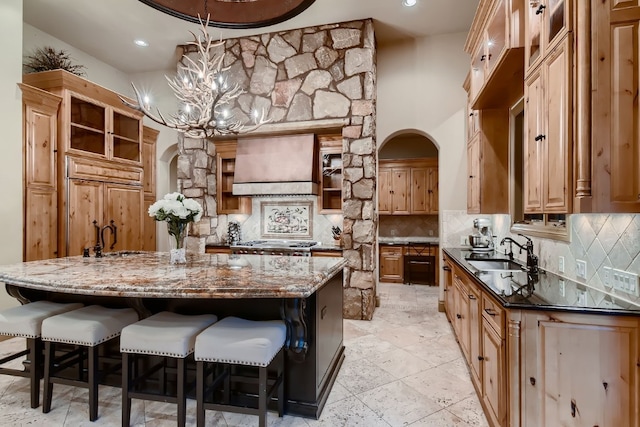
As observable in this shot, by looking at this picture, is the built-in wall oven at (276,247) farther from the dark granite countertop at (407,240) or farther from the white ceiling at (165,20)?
the white ceiling at (165,20)

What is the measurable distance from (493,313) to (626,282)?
65cm

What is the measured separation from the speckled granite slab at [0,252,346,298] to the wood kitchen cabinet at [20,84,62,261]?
4.75 feet

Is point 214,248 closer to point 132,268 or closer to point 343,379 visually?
point 132,268

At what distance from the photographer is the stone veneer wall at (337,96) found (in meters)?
4.09

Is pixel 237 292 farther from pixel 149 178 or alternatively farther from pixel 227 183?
pixel 149 178

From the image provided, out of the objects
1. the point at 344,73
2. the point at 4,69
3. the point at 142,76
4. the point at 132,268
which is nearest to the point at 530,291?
the point at 132,268

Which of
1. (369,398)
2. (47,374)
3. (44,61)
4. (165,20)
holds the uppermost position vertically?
(165,20)

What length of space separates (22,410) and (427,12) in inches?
210

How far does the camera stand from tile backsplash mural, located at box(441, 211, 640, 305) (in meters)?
1.66

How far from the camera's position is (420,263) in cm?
625

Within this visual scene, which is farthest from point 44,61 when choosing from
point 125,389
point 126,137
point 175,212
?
point 125,389

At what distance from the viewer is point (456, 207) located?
4.36 meters

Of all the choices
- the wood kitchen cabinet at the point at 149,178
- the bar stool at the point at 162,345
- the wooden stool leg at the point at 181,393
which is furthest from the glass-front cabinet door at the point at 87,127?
the wooden stool leg at the point at 181,393

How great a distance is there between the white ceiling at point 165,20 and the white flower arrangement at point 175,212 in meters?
2.57
